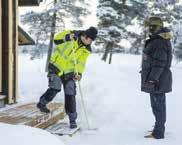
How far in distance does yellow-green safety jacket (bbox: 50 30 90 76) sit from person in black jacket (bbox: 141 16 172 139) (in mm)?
1119

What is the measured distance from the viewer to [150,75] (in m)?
8.22

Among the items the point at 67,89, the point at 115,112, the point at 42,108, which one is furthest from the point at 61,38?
the point at 115,112

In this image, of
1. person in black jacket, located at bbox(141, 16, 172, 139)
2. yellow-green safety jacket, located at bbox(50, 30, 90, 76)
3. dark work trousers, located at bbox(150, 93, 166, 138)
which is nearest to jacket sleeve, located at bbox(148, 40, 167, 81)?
person in black jacket, located at bbox(141, 16, 172, 139)

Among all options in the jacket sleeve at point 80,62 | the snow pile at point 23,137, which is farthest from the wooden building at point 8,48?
the snow pile at point 23,137

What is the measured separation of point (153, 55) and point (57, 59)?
1.70m

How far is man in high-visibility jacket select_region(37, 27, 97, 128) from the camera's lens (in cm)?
872

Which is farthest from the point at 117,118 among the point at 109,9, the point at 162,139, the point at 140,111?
the point at 109,9

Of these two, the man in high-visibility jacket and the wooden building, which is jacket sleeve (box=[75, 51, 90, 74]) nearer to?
the man in high-visibility jacket

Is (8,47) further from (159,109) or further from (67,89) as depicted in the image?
(159,109)

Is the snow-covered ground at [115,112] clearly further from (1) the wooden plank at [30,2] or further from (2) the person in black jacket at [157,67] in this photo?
(1) the wooden plank at [30,2]

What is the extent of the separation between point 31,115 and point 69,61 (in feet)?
3.87

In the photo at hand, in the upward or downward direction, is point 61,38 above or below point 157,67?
above

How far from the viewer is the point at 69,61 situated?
881 centimetres

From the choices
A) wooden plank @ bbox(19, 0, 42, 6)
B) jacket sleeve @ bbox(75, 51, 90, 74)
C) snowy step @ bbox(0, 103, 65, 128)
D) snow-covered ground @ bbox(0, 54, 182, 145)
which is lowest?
snow-covered ground @ bbox(0, 54, 182, 145)
